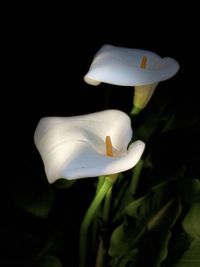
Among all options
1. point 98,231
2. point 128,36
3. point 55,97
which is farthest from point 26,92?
point 98,231

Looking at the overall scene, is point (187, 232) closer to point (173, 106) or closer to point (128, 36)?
point (173, 106)

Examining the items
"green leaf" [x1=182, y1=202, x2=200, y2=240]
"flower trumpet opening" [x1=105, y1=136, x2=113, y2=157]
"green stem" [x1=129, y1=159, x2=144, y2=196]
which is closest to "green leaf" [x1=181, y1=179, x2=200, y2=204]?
"green leaf" [x1=182, y1=202, x2=200, y2=240]

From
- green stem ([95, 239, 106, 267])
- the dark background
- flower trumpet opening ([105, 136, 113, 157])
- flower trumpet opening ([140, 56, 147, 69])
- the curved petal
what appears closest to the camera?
the curved petal

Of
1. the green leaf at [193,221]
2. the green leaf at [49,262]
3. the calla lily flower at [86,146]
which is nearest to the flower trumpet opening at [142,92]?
the calla lily flower at [86,146]

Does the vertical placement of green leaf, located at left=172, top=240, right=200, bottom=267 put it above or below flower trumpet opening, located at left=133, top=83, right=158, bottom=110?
below

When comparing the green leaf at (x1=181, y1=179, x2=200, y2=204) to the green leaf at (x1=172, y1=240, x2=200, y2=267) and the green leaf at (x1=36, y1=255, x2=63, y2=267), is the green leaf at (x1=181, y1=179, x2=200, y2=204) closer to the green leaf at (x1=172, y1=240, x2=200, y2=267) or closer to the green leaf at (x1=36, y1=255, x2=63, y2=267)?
the green leaf at (x1=172, y1=240, x2=200, y2=267)

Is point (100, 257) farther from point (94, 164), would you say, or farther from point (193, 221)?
point (94, 164)

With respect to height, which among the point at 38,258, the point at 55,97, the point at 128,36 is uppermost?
the point at 128,36
